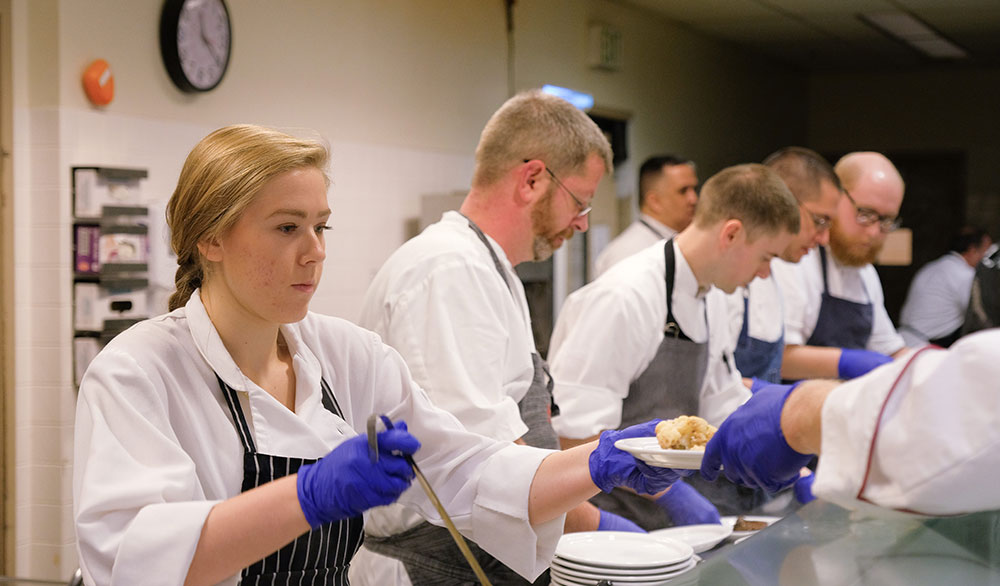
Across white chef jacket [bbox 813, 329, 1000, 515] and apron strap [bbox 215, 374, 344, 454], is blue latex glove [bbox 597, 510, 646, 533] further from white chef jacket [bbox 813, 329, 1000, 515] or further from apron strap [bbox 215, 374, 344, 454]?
white chef jacket [bbox 813, 329, 1000, 515]

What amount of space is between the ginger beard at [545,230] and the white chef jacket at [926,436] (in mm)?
1359

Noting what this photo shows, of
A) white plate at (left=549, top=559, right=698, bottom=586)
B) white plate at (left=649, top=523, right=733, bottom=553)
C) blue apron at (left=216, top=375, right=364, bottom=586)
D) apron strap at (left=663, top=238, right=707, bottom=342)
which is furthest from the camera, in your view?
apron strap at (left=663, top=238, right=707, bottom=342)

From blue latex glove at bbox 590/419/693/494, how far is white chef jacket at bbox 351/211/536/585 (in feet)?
0.99

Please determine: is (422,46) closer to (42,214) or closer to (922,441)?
(42,214)

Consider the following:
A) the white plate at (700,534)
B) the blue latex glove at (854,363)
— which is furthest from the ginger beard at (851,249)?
the white plate at (700,534)

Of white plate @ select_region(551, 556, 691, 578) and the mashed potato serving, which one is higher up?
the mashed potato serving

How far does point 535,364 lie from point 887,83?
896cm

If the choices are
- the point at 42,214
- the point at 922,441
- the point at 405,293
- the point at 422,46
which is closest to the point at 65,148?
the point at 42,214

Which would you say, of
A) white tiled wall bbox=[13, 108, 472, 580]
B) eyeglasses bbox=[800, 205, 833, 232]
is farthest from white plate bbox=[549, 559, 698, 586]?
white tiled wall bbox=[13, 108, 472, 580]

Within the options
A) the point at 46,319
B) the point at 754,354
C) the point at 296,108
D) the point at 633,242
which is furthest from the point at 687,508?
the point at 633,242

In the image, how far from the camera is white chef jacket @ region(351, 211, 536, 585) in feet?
6.56

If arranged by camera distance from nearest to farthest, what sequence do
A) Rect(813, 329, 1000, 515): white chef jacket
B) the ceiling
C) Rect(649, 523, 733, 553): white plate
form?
Rect(813, 329, 1000, 515): white chef jacket → Rect(649, 523, 733, 553): white plate → the ceiling

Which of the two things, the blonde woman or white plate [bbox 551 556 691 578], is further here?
white plate [bbox 551 556 691 578]

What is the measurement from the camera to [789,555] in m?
1.71
